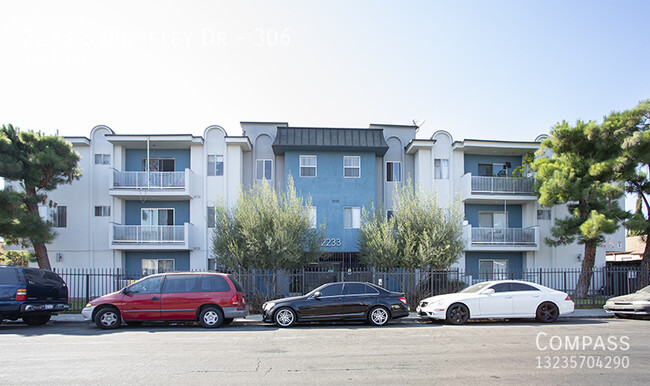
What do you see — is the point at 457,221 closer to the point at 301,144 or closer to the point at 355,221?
the point at 355,221

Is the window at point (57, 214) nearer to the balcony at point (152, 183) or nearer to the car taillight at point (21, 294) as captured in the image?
the balcony at point (152, 183)

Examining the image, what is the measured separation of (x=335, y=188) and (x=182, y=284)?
12.4m

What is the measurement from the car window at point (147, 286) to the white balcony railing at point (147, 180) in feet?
35.0

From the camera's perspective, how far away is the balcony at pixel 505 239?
24984 mm

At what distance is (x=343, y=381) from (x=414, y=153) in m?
20.7

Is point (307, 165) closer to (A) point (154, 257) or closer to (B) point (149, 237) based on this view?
(B) point (149, 237)

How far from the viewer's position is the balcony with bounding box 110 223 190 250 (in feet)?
79.5

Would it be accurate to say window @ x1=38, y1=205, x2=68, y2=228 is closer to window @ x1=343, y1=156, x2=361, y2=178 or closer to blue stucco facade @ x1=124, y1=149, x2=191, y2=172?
blue stucco facade @ x1=124, y1=149, x2=191, y2=172

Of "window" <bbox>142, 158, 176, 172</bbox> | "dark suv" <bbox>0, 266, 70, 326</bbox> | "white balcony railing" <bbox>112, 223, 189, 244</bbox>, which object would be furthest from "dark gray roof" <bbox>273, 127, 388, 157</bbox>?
"dark suv" <bbox>0, 266, 70, 326</bbox>

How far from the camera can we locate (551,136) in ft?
74.4

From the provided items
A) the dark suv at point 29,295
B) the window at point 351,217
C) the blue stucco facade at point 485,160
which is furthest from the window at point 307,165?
the dark suv at point 29,295

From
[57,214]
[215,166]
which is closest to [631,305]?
[215,166]

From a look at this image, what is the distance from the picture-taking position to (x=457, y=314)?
14625 mm

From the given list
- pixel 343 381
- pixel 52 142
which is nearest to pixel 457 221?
pixel 343 381
